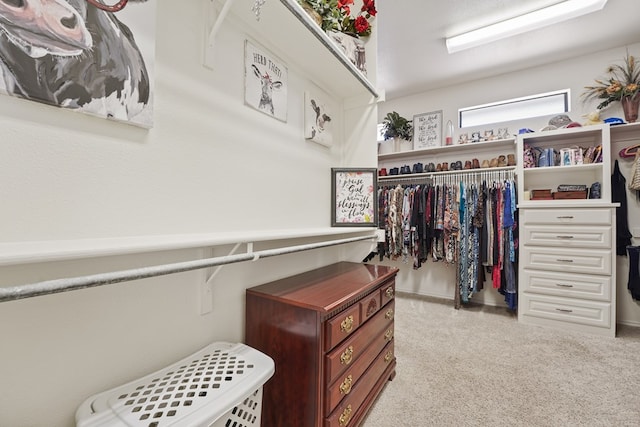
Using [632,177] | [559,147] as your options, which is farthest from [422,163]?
[632,177]

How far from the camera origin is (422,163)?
379 centimetres

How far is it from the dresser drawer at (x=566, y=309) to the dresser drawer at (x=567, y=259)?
302mm

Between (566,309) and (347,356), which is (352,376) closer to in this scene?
(347,356)

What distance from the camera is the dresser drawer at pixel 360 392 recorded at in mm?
1133

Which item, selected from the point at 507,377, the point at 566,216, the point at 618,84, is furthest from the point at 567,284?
the point at 618,84

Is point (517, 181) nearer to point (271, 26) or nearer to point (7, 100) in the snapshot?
point (271, 26)

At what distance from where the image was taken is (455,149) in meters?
3.46

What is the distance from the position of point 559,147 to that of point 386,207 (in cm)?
200

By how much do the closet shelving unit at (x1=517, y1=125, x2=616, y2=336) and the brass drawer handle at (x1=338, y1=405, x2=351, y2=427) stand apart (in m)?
2.53

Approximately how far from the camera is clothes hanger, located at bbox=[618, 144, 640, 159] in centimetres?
268

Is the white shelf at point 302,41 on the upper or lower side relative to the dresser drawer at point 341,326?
upper

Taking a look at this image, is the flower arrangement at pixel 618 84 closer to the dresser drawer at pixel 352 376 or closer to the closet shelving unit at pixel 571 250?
the closet shelving unit at pixel 571 250

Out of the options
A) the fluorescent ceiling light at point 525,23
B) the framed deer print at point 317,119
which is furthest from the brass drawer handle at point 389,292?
the fluorescent ceiling light at point 525,23

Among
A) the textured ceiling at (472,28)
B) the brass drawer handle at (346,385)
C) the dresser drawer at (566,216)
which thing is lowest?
the brass drawer handle at (346,385)
